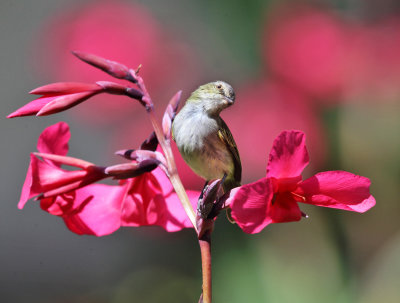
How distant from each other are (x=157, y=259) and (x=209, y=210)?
99 cm

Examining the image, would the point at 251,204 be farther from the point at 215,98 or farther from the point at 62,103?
the point at 215,98

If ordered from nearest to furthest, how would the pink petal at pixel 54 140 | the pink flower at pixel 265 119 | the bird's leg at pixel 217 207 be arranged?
the bird's leg at pixel 217 207 < the pink petal at pixel 54 140 < the pink flower at pixel 265 119

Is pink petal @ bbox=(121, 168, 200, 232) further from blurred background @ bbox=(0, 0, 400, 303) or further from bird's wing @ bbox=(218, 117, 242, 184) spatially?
blurred background @ bbox=(0, 0, 400, 303)

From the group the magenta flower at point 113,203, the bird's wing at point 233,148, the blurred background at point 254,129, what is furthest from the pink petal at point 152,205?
the blurred background at point 254,129

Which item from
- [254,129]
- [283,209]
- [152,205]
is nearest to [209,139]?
[152,205]

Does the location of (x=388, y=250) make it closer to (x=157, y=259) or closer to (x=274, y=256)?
(x=274, y=256)

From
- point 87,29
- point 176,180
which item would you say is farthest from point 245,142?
point 176,180

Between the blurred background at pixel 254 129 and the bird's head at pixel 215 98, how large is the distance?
37 centimetres

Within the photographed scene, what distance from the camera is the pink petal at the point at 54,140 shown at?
1.79 ft

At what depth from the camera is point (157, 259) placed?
4.44 ft

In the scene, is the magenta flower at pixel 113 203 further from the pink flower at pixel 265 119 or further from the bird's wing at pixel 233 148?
the pink flower at pixel 265 119

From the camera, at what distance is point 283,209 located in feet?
1.49

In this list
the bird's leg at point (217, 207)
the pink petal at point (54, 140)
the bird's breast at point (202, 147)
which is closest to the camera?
the bird's leg at point (217, 207)

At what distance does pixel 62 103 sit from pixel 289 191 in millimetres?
222
